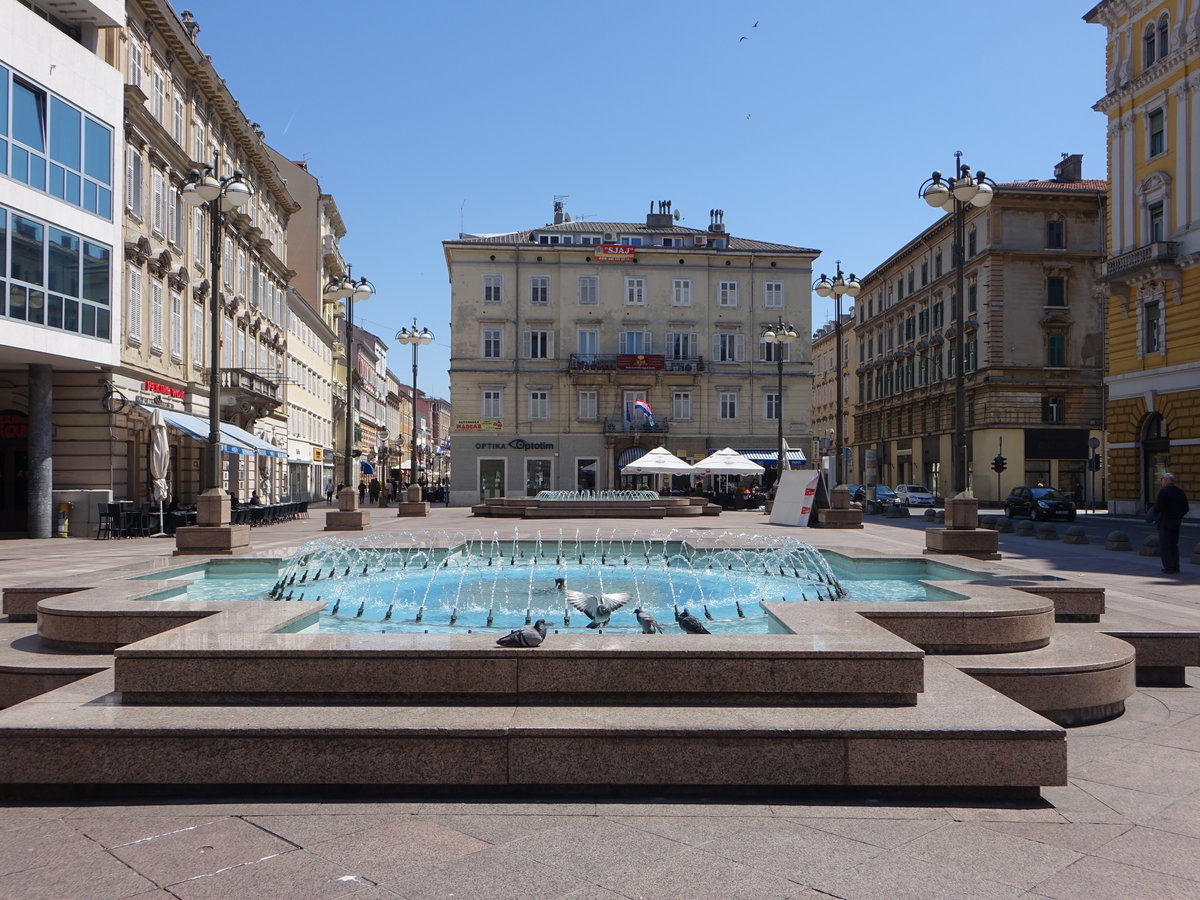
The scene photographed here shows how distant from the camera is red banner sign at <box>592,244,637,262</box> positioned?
55875mm

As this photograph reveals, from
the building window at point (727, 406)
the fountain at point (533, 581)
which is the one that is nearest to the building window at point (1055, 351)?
the building window at point (727, 406)

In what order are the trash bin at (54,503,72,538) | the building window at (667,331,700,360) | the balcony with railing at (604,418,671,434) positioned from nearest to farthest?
1. the trash bin at (54,503,72,538)
2. the balcony with railing at (604,418,671,434)
3. the building window at (667,331,700,360)

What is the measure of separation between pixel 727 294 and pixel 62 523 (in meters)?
40.3

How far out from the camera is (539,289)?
184 ft

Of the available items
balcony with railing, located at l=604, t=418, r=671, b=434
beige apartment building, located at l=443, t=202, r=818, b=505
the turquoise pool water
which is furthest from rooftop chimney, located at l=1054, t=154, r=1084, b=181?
the turquoise pool water

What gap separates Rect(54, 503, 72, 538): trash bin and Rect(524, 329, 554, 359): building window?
3368cm

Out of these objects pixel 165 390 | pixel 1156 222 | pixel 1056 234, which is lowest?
pixel 165 390

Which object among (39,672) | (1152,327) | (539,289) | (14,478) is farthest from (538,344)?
(39,672)

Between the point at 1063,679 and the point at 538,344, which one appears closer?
the point at 1063,679

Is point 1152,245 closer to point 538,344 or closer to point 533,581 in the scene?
point 538,344

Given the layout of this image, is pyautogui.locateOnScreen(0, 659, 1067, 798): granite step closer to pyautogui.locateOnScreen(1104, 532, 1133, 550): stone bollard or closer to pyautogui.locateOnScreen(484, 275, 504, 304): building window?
pyautogui.locateOnScreen(1104, 532, 1133, 550): stone bollard

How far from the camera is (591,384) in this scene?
55.9m

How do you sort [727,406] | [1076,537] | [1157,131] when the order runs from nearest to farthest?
[1076,537] < [1157,131] < [727,406]

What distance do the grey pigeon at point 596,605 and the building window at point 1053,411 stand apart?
49516 millimetres
